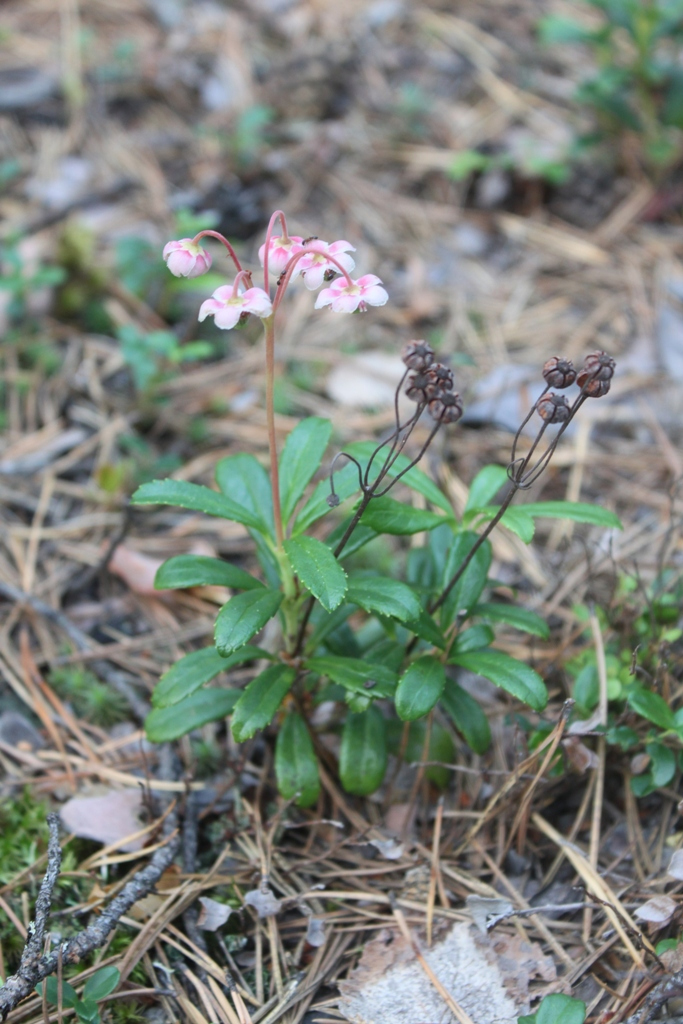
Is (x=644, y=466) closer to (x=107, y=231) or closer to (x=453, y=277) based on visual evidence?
(x=453, y=277)

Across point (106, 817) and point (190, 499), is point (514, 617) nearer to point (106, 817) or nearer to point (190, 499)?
point (190, 499)

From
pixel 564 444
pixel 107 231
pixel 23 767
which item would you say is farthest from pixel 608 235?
pixel 23 767

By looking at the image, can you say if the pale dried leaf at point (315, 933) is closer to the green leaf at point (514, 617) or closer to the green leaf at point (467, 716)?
the green leaf at point (467, 716)

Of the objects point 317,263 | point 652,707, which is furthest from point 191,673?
point 652,707

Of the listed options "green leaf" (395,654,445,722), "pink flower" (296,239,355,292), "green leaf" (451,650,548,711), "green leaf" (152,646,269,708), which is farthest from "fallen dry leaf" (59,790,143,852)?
"pink flower" (296,239,355,292)

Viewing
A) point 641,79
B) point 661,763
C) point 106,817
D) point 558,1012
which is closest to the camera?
point 558,1012

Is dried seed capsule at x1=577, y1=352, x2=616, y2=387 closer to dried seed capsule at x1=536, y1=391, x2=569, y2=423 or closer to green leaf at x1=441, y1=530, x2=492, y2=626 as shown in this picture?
dried seed capsule at x1=536, y1=391, x2=569, y2=423
